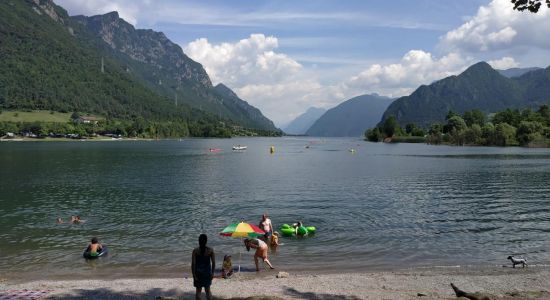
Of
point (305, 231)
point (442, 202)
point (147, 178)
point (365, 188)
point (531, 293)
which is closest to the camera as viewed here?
point (531, 293)

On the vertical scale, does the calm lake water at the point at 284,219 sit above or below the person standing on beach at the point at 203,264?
below

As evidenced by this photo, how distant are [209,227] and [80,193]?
33.7m

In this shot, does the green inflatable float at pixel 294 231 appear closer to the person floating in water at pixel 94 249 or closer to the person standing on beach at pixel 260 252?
the person standing on beach at pixel 260 252

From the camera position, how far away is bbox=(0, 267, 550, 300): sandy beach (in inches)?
856

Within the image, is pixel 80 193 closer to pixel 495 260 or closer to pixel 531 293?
pixel 495 260

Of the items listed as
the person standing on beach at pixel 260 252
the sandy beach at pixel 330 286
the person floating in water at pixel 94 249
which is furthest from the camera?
the person floating in water at pixel 94 249

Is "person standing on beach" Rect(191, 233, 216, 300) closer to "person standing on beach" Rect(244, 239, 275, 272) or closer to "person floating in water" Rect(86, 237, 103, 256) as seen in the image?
"person standing on beach" Rect(244, 239, 275, 272)

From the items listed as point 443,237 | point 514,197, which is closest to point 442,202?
point 514,197

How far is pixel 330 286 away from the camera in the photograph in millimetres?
23641

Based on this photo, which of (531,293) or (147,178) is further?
(147,178)

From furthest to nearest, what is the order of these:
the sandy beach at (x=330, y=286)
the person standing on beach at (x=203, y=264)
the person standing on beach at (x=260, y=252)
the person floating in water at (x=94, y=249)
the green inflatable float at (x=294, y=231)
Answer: the green inflatable float at (x=294, y=231), the person floating in water at (x=94, y=249), the person standing on beach at (x=260, y=252), the sandy beach at (x=330, y=286), the person standing on beach at (x=203, y=264)

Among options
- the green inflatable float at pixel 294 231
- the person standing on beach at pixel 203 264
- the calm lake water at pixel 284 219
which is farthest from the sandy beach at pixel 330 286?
the green inflatable float at pixel 294 231

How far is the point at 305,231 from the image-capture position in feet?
124

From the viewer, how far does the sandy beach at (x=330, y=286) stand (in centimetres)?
2175
